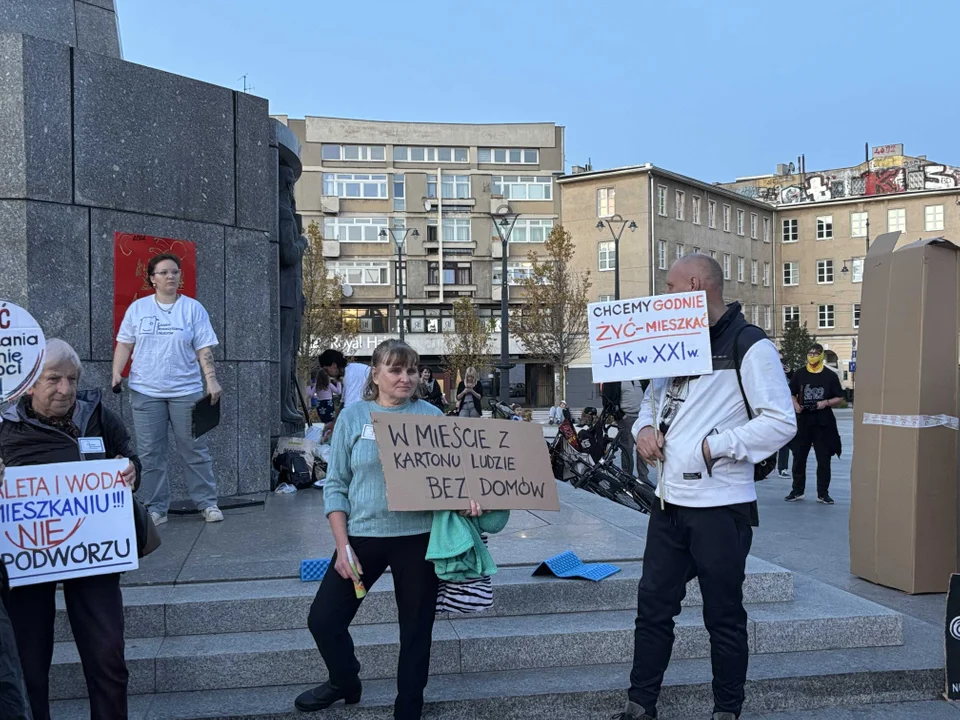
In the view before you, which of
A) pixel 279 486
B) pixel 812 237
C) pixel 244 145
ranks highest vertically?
pixel 812 237

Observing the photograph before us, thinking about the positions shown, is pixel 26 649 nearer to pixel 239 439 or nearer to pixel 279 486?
pixel 239 439

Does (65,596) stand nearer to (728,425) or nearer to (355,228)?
(728,425)

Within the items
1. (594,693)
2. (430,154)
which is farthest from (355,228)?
(594,693)

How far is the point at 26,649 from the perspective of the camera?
3703 millimetres

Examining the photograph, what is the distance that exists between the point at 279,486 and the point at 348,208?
51098 millimetres

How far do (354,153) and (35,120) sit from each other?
53.7 meters

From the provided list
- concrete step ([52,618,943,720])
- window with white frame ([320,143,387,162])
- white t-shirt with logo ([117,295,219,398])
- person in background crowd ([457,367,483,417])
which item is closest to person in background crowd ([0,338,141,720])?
concrete step ([52,618,943,720])

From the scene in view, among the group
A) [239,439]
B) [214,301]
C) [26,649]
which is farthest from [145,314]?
[26,649]

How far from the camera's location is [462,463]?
13.7 ft

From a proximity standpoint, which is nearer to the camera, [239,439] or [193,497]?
[193,497]

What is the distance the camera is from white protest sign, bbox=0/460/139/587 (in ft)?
12.1

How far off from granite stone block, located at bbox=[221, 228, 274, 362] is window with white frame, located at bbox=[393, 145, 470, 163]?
173ft

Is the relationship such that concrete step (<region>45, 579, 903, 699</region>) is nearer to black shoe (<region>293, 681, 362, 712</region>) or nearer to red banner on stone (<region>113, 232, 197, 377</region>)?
black shoe (<region>293, 681, 362, 712</region>)

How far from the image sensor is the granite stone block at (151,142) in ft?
23.8
